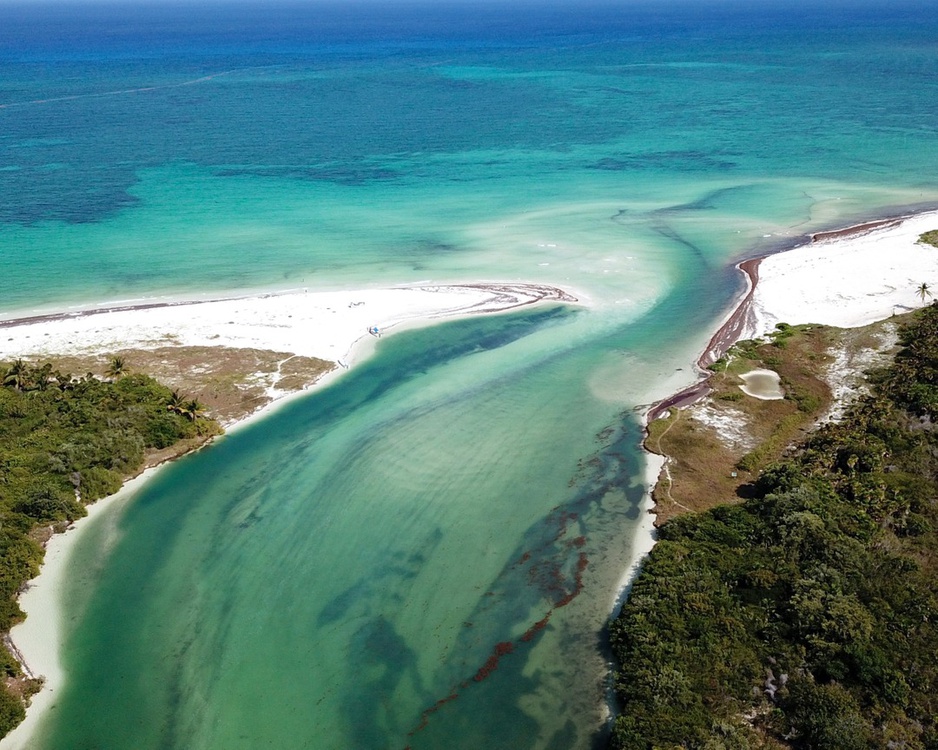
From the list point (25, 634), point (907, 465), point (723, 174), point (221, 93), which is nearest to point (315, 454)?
point (25, 634)

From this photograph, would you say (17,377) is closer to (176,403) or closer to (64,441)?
(64,441)

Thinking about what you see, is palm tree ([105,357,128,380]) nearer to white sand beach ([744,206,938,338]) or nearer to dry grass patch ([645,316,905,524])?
dry grass patch ([645,316,905,524])

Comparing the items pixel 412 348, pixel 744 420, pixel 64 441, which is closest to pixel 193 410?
pixel 64 441

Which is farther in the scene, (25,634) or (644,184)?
(644,184)

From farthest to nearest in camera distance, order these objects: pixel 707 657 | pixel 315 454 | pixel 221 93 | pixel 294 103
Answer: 1. pixel 221 93
2. pixel 294 103
3. pixel 315 454
4. pixel 707 657

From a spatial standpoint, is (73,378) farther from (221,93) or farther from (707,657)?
(221,93)

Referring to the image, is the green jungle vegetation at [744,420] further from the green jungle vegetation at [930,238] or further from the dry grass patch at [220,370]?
the dry grass patch at [220,370]

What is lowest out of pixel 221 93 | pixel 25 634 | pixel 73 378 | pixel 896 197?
pixel 25 634
